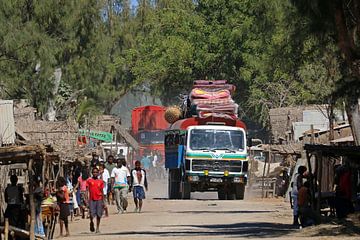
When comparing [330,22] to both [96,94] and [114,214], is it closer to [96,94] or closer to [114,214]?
[114,214]

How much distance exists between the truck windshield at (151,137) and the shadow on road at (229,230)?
2133 inches

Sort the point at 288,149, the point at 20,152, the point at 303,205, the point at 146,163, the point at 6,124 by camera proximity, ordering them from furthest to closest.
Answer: the point at 146,163 → the point at 288,149 → the point at 6,124 → the point at 303,205 → the point at 20,152

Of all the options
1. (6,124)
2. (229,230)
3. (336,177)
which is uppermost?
(6,124)

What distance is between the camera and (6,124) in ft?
114

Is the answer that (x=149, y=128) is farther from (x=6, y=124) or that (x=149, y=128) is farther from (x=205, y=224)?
(x=205, y=224)

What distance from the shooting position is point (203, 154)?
41.3 meters

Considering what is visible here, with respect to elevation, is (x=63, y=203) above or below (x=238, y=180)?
below

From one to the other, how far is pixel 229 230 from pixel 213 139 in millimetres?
15792

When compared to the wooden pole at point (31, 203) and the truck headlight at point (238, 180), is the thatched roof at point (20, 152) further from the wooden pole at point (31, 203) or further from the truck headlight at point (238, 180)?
the truck headlight at point (238, 180)

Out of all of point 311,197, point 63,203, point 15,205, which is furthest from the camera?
point 311,197

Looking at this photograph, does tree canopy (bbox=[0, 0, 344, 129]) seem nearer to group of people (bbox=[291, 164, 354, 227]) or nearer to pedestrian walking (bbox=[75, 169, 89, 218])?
pedestrian walking (bbox=[75, 169, 89, 218])

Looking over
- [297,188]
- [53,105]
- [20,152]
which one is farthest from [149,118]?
[20,152]

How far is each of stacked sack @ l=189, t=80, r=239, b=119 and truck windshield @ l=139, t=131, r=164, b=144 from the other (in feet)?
125

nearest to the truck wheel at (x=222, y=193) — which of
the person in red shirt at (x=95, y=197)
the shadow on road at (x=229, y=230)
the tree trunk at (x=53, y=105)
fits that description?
the shadow on road at (x=229, y=230)
